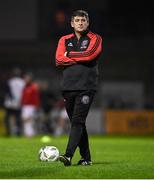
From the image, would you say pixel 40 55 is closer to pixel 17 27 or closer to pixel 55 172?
pixel 17 27

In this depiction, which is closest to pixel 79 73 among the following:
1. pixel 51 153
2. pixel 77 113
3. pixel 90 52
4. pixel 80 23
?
pixel 90 52

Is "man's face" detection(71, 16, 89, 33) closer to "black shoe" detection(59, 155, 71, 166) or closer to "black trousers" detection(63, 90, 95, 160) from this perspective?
"black trousers" detection(63, 90, 95, 160)

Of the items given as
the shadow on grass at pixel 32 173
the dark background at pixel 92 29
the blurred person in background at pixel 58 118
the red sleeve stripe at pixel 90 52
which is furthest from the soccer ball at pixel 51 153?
the dark background at pixel 92 29

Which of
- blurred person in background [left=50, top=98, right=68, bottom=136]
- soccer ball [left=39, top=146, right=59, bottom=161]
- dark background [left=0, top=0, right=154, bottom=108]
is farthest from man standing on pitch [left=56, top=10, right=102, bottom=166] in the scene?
dark background [left=0, top=0, right=154, bottom=108]

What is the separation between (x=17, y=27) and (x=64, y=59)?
28.2 meters

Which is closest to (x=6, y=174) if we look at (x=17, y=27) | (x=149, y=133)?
(x=149, y=133)

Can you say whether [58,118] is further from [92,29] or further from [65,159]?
[65,159]

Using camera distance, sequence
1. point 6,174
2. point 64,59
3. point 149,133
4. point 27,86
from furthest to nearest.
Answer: point 149,133 → point 27,86 → point 64,59 → point 6,174

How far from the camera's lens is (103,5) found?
4134 centimetres

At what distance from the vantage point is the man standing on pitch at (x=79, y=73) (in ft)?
39.8

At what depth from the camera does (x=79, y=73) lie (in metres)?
12.1

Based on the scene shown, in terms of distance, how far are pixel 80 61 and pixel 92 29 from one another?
28.8m

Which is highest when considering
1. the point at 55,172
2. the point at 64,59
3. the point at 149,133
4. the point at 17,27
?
the point at 64,59

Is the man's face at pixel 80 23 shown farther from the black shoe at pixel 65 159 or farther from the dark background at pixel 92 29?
the dark background at pixel 92 29
